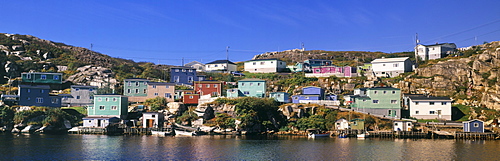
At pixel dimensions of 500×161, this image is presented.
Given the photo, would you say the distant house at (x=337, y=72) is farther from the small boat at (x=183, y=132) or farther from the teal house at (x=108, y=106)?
the teal house at (x=108, y=106)

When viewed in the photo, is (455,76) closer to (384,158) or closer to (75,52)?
(384,158)

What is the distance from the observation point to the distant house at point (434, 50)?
340 ft

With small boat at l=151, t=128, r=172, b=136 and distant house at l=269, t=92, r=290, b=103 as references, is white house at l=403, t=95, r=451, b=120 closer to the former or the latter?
distant house at l=269, t=92, r=290, b=103

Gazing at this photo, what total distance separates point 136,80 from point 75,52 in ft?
158

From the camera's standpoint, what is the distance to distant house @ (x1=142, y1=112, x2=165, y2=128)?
2653 inches

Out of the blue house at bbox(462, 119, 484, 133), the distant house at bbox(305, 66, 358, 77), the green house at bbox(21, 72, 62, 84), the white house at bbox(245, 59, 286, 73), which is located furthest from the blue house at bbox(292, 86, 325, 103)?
the green house at bbox(21, 72, 62, 84)

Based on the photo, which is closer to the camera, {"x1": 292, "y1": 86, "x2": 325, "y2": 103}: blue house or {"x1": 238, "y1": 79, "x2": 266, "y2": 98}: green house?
{"x1": 292, "y1": 86, "x2": 325, "y2": 103}: blue house

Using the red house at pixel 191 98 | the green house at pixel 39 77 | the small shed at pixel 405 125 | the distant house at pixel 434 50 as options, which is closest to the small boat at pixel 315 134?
the small shed at pixel 405 125

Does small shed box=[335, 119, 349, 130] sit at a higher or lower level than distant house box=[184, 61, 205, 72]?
lower

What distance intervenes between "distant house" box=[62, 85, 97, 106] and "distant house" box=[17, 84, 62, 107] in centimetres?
255

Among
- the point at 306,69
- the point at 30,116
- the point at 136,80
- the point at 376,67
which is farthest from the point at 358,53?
the point at 30,116

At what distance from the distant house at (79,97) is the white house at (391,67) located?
5933 centimetres

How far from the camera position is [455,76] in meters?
79.2

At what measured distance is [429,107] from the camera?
2734 inches
